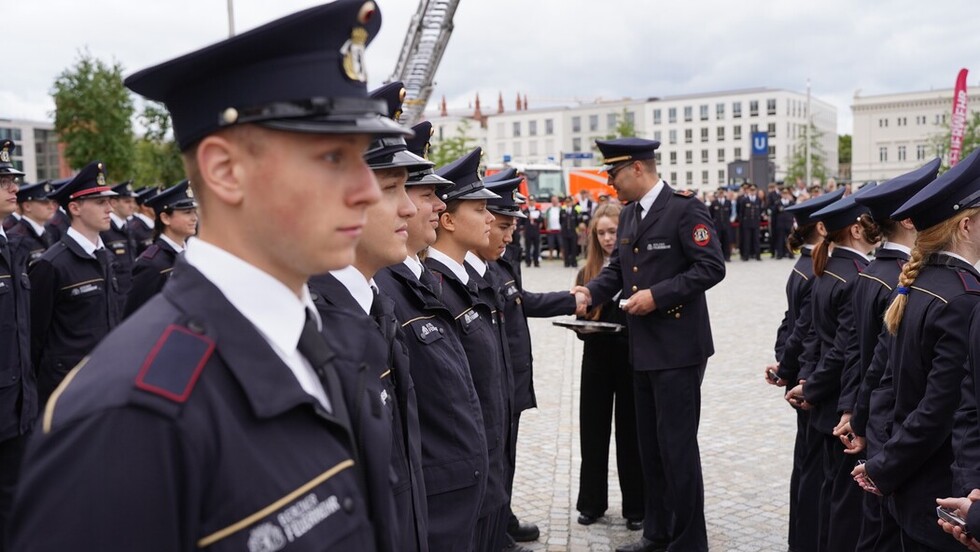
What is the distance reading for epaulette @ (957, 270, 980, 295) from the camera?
11.1 ft

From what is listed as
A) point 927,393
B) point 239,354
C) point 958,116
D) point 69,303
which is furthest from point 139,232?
point 958,116

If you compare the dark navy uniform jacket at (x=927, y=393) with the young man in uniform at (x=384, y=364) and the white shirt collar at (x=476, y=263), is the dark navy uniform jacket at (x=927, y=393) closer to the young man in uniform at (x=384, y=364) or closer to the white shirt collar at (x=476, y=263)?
the young man in uniform at (x=384, y=364)

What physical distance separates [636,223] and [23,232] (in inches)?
361

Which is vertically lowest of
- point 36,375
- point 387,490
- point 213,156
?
point 36,375

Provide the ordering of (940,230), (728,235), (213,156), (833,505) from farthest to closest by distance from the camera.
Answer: (728,235) → (833,505) → (940,230) → (213,156)

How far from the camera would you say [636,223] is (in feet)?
19.4

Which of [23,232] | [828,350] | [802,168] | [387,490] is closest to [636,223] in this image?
[828,350]

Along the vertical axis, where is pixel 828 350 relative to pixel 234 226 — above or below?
below

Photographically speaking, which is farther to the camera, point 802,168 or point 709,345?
point 802,168

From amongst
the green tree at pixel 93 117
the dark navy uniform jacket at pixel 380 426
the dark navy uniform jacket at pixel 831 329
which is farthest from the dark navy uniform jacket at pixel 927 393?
the green tree at pixel 93 117

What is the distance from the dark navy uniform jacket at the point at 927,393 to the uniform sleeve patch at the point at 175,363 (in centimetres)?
292

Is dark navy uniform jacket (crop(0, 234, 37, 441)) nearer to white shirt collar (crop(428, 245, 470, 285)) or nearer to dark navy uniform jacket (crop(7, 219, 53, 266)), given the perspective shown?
white shirt collar (crop(428, 245, 470, 285))

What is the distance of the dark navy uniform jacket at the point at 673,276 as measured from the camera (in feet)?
18.4

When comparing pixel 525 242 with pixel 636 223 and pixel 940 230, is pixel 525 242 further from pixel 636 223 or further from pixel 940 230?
pixel 940 230
